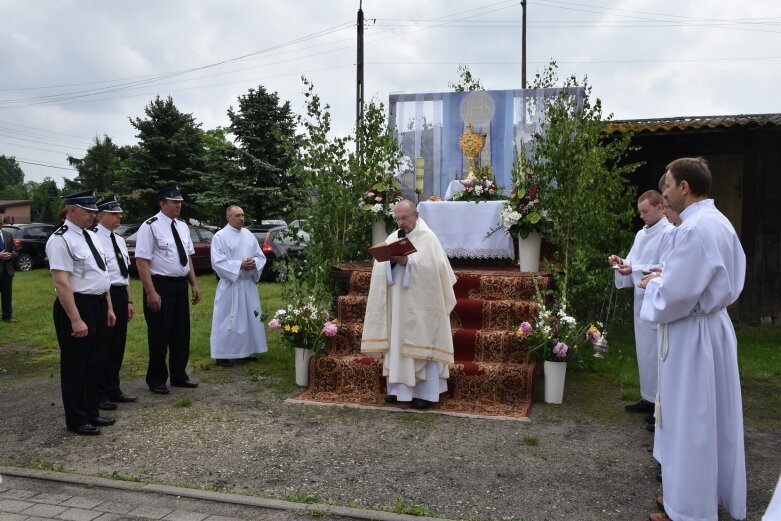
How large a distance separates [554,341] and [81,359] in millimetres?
4211

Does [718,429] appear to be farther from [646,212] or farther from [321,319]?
[321,319]

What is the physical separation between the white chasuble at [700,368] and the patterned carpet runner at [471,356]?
2.41 m

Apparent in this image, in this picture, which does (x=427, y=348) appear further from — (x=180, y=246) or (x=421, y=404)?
(x=180, y=246)

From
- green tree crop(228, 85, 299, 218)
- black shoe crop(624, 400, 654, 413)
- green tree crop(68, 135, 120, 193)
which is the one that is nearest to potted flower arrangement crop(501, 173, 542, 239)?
black shoe crop(624, 400, 654, 413)

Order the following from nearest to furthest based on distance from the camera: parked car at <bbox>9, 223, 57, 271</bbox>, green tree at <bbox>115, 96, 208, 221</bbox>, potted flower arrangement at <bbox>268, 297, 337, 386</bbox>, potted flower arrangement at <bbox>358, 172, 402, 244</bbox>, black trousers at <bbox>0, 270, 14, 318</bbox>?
potted flower arrangement at <bbox>268, 297, 337, 386</bbox> → potted flower arrangement at <bbox>358, 172, 402, 244</bbox> → black trousers at <bbox>0, 270, 14, 318</bbox> → parked car at <bbox>9, 223, 57, 271</bbox> → green tree at <bbox>115, 96, 208, 221</bbox>

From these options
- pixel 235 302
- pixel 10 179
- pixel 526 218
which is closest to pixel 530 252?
pixel 526 218

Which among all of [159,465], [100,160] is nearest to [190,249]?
[159,465]

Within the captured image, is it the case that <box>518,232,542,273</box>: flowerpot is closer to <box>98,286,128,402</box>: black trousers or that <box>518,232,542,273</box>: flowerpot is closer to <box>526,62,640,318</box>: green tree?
<box>526,62,640,318</box>: green tree

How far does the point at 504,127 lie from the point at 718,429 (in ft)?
25.3

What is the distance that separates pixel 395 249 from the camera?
6348 mm

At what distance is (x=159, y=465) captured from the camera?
5.02m

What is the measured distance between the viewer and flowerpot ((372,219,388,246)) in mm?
8914

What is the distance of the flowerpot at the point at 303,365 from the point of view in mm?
7379

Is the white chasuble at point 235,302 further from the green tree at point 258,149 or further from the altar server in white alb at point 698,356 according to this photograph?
the green tree at point 258,149
